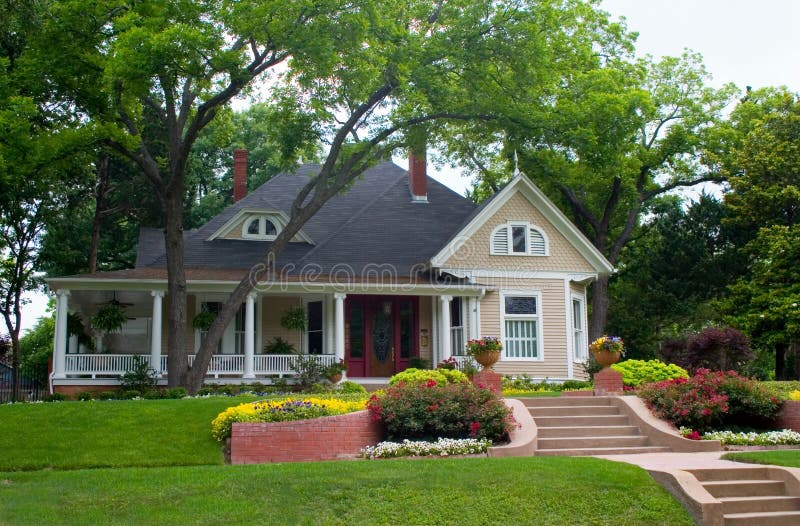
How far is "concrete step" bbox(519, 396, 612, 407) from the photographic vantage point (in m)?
16.4

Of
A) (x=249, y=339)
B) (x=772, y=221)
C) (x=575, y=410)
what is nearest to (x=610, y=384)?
(x=575, y=410)

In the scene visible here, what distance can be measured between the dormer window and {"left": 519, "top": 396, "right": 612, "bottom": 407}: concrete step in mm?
12328

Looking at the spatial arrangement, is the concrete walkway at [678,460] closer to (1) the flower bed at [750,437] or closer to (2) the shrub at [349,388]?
(1) the flower bed at [750,437]

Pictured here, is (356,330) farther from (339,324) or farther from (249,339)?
(249,339)

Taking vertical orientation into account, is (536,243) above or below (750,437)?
above

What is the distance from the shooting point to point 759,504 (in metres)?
11.0

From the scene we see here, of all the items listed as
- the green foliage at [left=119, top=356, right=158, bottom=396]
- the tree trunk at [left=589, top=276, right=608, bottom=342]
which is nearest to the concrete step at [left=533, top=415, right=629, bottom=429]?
the green foliage at [left=119, top=356, right=158, bottom=396]

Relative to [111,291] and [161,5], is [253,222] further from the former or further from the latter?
[161,5]

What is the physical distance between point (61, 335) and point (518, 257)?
12955 mm

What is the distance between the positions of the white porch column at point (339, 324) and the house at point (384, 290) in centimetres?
3

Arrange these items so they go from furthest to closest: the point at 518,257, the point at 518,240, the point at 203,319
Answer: the point at 518,240, the point at 518,257, the point at 203,319

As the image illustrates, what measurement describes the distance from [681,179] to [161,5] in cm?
2180

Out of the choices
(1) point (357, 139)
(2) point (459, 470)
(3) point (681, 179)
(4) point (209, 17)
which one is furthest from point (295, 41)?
(3) point (681, 179)

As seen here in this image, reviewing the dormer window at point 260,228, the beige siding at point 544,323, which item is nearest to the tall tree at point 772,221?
the beige siding at point 544,323
